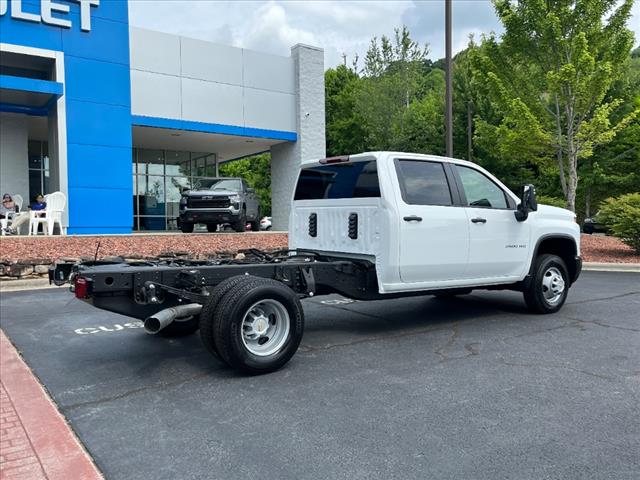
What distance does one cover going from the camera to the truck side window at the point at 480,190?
6590 millimetres

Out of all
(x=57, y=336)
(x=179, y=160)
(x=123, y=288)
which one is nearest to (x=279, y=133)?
(x=179, y=160)

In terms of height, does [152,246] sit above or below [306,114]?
below

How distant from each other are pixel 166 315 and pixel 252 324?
2.34ft

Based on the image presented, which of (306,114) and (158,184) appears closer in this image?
(306,114)

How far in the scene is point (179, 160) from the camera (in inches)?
1043

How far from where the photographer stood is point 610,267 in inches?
497

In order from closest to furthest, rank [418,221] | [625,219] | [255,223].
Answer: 1. [418,221]
2. [625,219]
3. [255,223]

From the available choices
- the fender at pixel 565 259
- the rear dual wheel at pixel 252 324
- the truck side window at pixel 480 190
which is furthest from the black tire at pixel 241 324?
the fender at pixel 565 259

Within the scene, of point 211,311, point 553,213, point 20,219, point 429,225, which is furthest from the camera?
point 20,219

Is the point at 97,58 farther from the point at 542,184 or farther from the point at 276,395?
the point at 542,184

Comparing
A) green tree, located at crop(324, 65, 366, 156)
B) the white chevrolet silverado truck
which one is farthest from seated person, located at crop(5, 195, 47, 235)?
green tree, located at crop(324, 65, 366, 156)

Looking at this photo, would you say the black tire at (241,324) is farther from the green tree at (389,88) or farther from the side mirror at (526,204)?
the green tree at (389,88)

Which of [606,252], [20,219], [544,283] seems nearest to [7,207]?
[20,219]

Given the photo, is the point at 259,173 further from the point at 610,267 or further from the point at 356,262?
the point at 356,262
